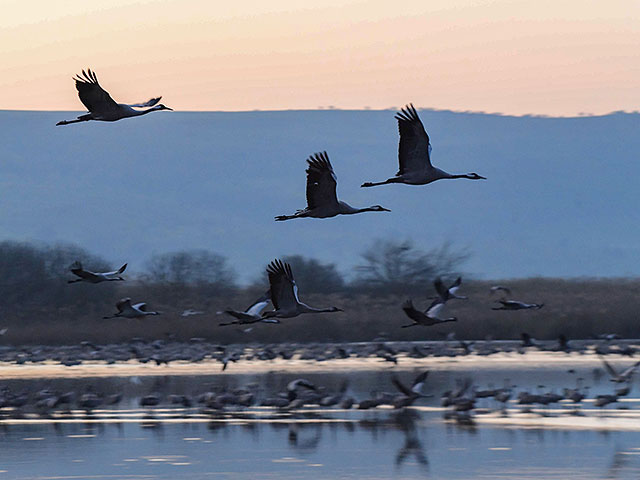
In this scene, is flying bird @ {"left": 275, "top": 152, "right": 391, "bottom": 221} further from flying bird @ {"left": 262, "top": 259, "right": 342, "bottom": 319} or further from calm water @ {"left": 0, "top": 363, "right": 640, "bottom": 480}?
calm water @ {"left": 0, "top": 363, "right": 640, "bottom": 480}

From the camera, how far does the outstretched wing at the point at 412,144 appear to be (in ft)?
62.6

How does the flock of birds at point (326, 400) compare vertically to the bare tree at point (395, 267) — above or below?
below

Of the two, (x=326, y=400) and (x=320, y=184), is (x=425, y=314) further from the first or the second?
(x=320, y=184)

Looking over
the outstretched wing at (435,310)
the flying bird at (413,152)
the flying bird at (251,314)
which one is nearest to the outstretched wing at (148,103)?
the flying bird at (413,152)

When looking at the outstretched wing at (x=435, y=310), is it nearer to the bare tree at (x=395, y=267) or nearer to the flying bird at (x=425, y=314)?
the flying bird at (x=425, y=314)

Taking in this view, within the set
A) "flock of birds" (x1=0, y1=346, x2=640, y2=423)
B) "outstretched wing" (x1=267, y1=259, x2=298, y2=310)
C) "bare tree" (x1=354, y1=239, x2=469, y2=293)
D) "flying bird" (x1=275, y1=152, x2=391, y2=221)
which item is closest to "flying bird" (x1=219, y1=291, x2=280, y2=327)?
"outstretched wing" (x1=267, y1=259, x2=298, y2=310)

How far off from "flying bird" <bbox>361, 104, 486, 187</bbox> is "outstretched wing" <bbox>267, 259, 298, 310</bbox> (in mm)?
3328

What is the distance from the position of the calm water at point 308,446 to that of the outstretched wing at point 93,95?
518cm

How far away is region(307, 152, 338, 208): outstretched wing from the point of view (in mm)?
19672

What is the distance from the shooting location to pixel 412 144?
1925 centimetres

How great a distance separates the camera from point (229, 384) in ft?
113

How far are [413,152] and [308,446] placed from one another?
6.19 metres

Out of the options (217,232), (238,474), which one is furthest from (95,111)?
(217,232)

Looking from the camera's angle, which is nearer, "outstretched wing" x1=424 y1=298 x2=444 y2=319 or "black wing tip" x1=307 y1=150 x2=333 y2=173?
"black wing tip" x1=307 y1=150 x2=333 y2=173
